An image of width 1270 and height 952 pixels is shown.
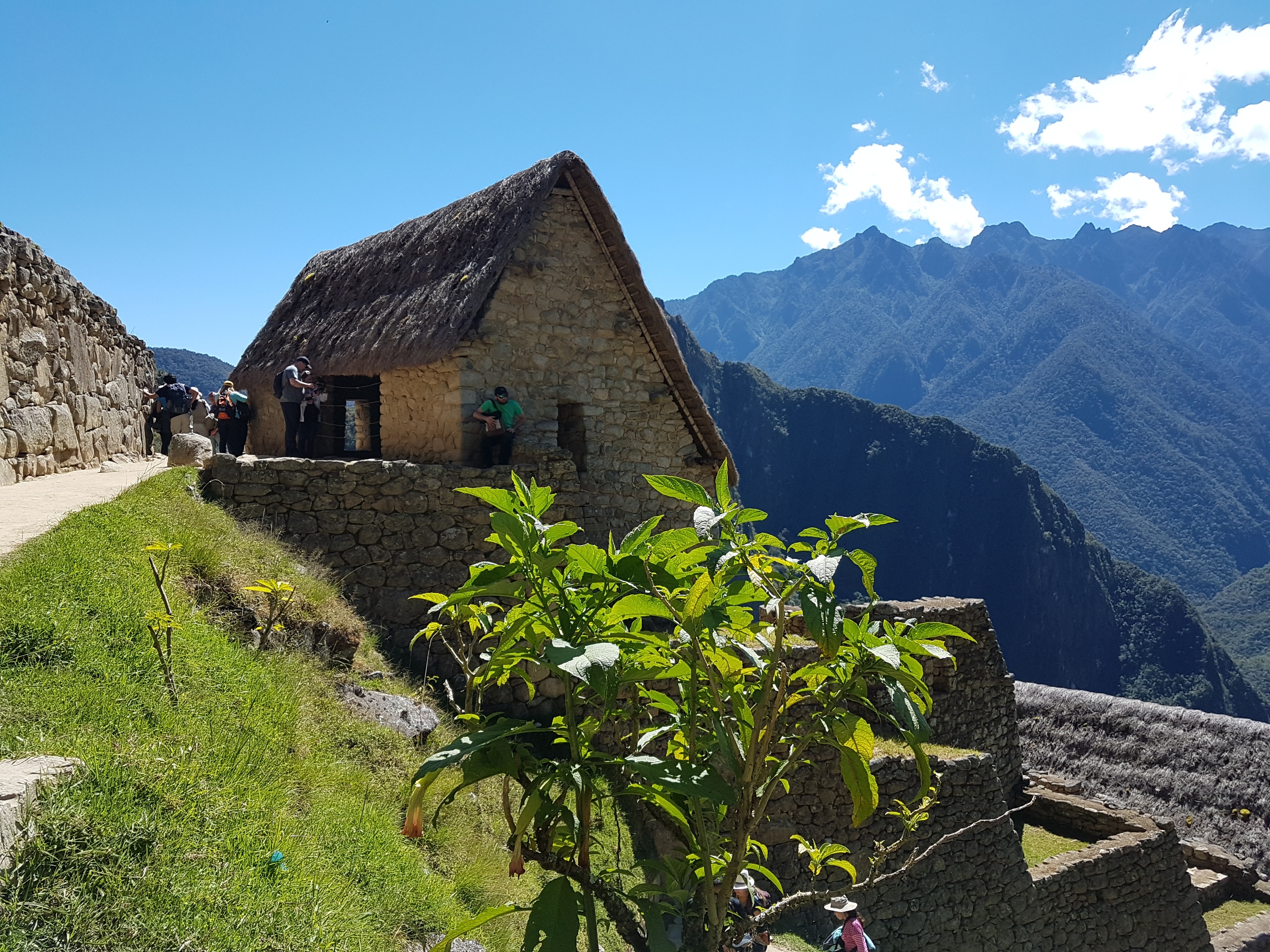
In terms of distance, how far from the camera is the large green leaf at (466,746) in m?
1.46

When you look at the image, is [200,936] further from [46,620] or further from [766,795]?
[46,620]

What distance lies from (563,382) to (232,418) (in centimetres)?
449

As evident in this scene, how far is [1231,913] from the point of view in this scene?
1122cm

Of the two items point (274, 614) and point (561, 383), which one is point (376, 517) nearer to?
point (274, 614)

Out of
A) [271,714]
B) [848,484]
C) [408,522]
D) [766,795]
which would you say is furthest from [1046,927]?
[848,484]

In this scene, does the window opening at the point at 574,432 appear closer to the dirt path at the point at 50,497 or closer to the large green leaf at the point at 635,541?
the dirt path at the point at 50,497

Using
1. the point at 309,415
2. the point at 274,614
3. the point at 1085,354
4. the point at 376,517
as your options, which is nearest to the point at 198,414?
the point at 309,415

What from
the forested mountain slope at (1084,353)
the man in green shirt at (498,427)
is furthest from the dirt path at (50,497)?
the forested mountain slope at (1084,353)

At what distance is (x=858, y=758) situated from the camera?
167 cm

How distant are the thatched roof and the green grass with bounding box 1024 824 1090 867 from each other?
575 centimetres

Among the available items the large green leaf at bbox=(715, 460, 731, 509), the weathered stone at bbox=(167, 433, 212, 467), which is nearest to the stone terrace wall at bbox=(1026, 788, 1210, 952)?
the large green leaf at bbox=(715, 460, 731, 509)

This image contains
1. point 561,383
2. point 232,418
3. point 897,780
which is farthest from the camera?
point 232,418

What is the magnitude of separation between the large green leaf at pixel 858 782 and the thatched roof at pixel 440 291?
22.4 ft

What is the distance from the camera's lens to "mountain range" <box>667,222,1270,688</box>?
98.8 meters
